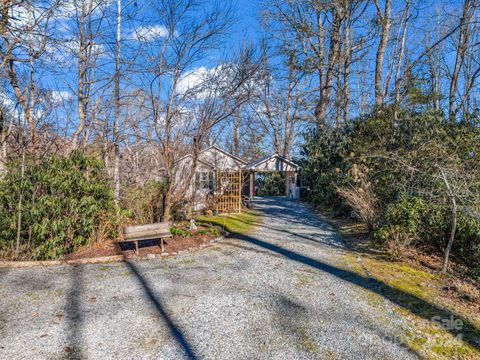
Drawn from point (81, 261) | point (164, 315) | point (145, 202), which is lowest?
point (164, 315)

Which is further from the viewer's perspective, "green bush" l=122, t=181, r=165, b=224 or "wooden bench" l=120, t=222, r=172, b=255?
"green bush" l=122, t=181, r=165, b=224

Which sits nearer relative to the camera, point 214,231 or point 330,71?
point 214,231

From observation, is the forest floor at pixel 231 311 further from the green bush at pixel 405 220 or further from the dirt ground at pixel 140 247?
the green bush at pixel 405 220

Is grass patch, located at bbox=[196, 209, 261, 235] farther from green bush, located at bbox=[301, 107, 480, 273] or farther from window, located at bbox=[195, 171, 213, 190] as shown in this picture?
green bush, located at bbox=[301, 107, 480, 273]

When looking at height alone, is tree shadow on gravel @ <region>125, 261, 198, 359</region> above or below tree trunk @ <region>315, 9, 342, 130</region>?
below

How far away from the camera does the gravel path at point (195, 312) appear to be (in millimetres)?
3385

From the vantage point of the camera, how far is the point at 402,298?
495 cm

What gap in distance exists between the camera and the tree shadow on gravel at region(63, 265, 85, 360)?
3273 mm

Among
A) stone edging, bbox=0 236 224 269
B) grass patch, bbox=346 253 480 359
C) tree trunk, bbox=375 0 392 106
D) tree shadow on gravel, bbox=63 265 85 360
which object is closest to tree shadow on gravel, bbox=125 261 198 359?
stone edging, bbox=0 236 224 269

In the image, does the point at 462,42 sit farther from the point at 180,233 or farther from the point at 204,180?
the point at 180,233

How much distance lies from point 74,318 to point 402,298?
5079 millimetres

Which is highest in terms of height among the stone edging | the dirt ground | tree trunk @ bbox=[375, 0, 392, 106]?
tree trunk @ bbox=[375, 0, 392, 106]

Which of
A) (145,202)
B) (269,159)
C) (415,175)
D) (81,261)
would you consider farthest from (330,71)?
(81,261)

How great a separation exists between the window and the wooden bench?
22.4 ft
